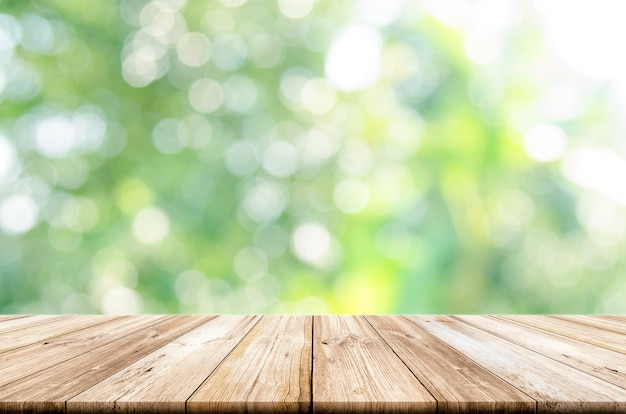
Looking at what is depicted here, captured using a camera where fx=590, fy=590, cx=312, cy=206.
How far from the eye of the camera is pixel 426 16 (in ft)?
14.4

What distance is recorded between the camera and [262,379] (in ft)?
2.57

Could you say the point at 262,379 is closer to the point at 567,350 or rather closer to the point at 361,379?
the point at 361,379

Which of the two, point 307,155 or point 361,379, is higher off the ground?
point 307,155

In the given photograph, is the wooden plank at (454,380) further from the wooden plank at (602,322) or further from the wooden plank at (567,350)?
the wooden plank at (602,322)

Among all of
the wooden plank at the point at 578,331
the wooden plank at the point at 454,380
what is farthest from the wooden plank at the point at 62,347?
the wooden plank at the point at 578,331

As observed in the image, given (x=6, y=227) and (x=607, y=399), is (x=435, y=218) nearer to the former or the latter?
(x=6, y=227)

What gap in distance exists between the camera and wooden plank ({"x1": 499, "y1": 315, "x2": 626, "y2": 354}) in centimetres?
113

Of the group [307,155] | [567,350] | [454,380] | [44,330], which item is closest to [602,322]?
[567,350]

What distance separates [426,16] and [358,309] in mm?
2219

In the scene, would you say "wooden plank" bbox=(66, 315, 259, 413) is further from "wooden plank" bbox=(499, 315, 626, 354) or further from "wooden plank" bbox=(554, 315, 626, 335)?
"wooden plank" bbox=(554, 315, 626, 335)

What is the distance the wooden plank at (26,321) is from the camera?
133 cm

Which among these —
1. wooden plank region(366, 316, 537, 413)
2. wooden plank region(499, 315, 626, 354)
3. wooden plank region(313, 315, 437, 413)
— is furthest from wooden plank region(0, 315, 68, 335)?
wooden plank region(499, 315, 626, 354)

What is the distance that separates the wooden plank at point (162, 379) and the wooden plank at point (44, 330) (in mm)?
285

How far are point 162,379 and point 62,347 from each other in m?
0.36
